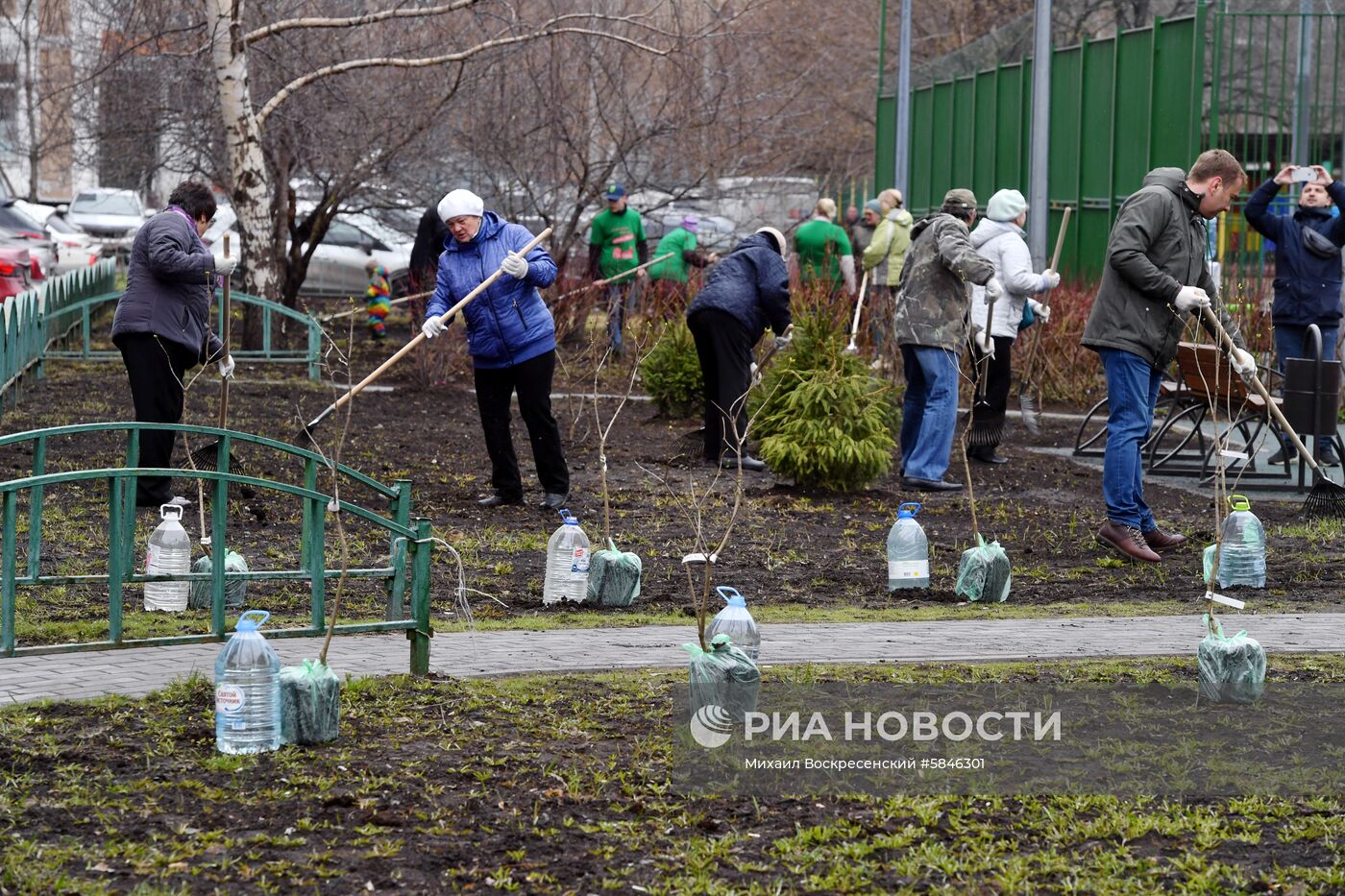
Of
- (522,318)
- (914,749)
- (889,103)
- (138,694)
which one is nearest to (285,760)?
(138,694)

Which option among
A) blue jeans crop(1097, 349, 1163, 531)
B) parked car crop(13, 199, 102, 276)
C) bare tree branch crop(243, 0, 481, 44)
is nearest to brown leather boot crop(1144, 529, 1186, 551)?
blue jeans crop(1097, 349, 1163, 531)

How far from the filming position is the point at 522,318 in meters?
9.56

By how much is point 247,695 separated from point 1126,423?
4.92 meters

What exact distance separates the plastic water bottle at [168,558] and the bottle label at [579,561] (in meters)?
1.50

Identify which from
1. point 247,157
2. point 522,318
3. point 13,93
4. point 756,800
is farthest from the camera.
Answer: point 13,93

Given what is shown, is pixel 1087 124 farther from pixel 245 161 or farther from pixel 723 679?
pixel 723 679

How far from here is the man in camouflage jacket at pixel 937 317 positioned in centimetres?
1079

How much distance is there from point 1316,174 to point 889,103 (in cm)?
1859

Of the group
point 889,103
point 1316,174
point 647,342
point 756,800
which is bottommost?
point 756,800

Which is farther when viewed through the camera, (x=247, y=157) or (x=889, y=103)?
(x=889, y=103)

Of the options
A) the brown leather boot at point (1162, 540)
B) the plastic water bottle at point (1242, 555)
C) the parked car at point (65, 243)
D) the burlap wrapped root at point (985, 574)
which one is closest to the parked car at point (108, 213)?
the parked car at point (65, 243)

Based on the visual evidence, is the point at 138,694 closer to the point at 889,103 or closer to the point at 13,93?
the point at 889,103

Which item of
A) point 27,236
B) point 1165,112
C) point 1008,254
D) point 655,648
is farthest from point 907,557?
point 27,236

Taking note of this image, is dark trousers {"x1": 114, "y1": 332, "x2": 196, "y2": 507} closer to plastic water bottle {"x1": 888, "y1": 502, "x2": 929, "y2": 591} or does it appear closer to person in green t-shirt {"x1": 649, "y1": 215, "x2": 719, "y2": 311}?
plastic water bottle {"x1": 888, "y1": 502, "x2": 929, "y2": 591}
